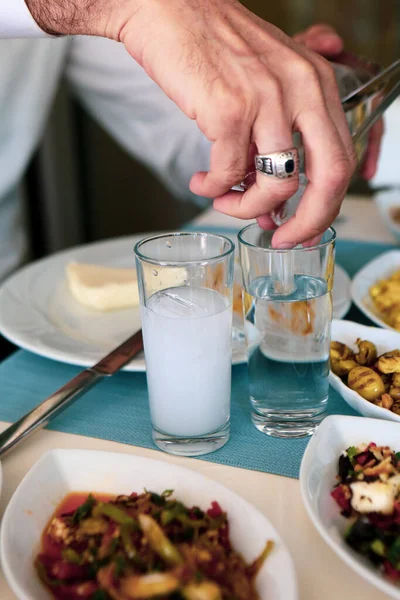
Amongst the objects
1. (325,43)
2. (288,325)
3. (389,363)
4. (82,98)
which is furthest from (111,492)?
(82,98)

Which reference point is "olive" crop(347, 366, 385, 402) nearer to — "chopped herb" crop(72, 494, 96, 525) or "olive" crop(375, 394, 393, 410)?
Answer: "olive" crop(375, 394, 393, 410)

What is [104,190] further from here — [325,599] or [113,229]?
[325,599]

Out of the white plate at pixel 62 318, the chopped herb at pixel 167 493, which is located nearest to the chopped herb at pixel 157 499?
the chopped herb at pixel 167 493

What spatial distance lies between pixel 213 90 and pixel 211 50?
0.14ft

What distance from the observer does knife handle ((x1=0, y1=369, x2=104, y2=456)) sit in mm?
720

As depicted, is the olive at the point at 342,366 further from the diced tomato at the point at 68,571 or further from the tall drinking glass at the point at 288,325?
the diced tomato at the point at 68,571

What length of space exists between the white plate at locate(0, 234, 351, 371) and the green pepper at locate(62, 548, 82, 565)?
33 centimetres

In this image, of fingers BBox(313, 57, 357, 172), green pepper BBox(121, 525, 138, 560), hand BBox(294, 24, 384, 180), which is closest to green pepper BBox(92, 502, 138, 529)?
green pepper BBox(121, 525, 138, 560)

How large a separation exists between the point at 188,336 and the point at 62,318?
43cm

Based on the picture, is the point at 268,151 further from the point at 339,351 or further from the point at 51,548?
the point at 51,548

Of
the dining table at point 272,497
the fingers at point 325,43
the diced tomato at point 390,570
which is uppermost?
the fingers at point 325,43

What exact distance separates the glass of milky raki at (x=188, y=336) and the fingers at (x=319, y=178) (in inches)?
3.1

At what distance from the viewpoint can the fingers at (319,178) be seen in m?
0.62

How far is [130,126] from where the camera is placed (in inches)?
68.5
